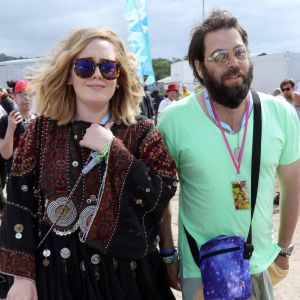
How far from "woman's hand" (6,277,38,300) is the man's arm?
4.15 feet

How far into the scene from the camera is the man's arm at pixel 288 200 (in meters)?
2.31

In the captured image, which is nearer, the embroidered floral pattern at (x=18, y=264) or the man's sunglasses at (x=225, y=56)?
the embroidered floral pattern at (x=18, y=264)

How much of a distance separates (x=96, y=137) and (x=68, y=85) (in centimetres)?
32

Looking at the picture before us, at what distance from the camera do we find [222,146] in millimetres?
2098

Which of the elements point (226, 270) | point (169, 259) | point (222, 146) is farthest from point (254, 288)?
point (222, 146)

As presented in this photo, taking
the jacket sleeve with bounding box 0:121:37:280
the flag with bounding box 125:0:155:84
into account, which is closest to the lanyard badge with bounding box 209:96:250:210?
the jacket sleeve with bounding box 0:121:37:280

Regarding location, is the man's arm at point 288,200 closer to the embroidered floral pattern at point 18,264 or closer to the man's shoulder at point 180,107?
the man's shoulder at point 180,107

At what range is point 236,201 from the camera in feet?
6.81

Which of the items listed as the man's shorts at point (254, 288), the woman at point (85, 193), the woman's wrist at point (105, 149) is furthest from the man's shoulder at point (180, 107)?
the man's shorts at point (254, 288)

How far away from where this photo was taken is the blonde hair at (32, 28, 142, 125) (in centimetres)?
195

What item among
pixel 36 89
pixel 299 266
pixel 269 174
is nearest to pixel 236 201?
pixel 269 174

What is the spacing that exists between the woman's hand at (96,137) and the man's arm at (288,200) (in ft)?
3.13

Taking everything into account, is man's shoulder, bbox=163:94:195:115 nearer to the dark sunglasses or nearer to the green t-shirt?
the green t-shirt

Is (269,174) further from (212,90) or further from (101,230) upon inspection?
(101,230)
